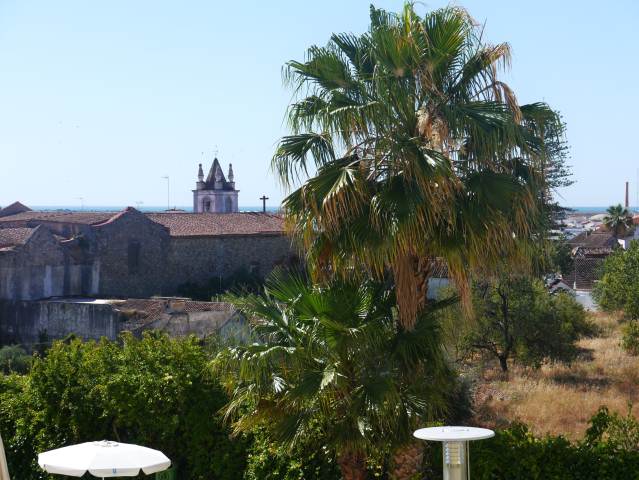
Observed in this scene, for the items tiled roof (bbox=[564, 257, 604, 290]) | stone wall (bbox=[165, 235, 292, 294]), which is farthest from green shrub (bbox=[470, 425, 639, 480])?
tiled roof (bbox=[564, 257, 604, 290])

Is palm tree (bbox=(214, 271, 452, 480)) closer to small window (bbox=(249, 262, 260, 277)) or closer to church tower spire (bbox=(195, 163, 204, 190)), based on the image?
small window (bbox=(249, 262, 260, 277))

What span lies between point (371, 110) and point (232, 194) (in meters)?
56.7

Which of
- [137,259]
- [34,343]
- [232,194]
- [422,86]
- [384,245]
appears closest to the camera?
[384,245]

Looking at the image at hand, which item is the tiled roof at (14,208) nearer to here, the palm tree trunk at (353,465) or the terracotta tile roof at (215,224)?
the terracotta tile roof at (215,224)

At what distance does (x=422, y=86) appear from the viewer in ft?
30.7

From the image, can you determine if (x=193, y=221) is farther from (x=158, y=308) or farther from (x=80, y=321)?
(x=158, y=308)

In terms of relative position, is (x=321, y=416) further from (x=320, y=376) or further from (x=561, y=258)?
(x=561, y=258)

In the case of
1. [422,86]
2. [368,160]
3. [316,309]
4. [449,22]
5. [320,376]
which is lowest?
[320,376]

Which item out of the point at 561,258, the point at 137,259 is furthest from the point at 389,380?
the point at 561,258

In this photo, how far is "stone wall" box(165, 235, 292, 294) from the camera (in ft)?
143

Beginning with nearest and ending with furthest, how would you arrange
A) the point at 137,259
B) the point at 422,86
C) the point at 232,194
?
the point at 422,86
the point at 137,259
the point at 232,194

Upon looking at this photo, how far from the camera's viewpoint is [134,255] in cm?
4156

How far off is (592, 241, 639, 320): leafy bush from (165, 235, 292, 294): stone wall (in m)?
16.7

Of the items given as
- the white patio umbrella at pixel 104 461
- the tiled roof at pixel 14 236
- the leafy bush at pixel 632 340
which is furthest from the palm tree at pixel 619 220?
the white patio umbrella at pixel 104 461
